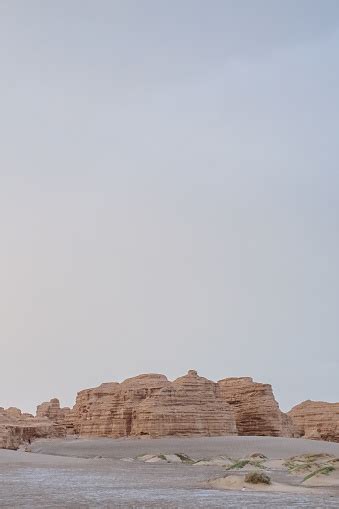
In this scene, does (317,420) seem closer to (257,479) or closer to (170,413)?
(170,413)

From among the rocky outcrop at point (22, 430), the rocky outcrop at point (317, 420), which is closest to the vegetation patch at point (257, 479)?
the rocky outcrop at point (22, 430)

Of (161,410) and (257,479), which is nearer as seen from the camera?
(257,479)

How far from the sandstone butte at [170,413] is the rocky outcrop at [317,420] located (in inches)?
6.5

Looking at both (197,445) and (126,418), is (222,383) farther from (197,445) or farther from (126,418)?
(197,445)

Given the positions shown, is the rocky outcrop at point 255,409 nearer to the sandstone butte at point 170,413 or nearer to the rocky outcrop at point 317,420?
the sandstone butte at point 170,413

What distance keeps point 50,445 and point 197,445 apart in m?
15.3

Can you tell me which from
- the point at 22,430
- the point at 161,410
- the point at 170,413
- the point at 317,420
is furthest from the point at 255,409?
the point at 22,430

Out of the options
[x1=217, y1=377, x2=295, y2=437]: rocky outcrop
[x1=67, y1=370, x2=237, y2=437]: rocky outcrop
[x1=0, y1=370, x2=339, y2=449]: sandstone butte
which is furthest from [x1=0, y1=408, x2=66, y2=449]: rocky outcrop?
[x1=217, y1=377, x2=295, y2=437]: rocky outcrop

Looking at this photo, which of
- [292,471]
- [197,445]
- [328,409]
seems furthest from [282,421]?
[292,471]

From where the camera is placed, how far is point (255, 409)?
236 ft

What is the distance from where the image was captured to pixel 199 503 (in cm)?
1421

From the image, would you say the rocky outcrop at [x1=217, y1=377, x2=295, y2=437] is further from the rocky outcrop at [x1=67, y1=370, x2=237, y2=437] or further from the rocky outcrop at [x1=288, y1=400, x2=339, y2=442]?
the rocky outcrop at [x1=288, y1=400, x2=339, y2=442]

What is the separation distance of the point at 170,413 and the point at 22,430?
53.8 ft

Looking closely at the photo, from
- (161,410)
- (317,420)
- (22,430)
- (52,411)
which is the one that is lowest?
(22,430)
